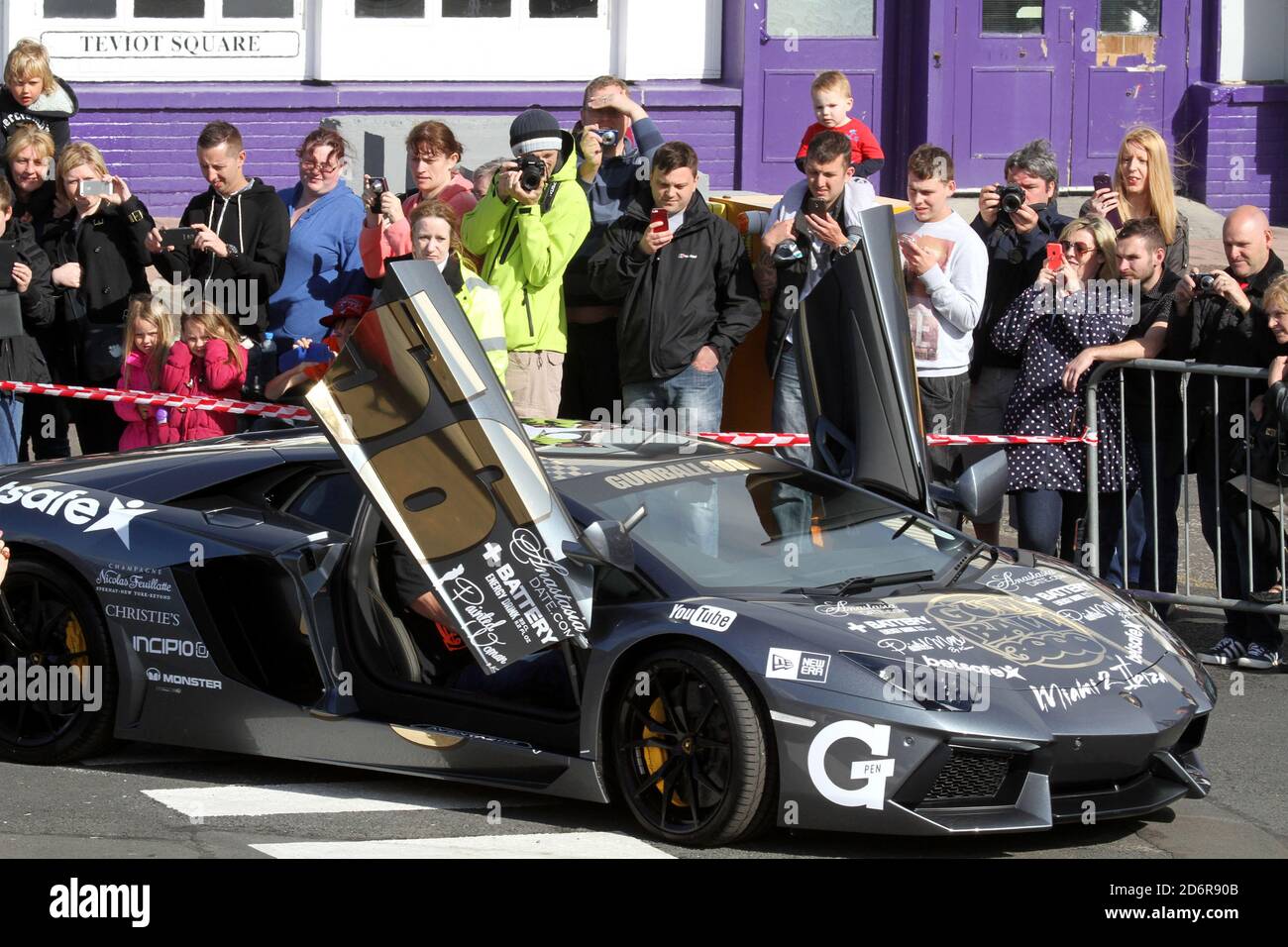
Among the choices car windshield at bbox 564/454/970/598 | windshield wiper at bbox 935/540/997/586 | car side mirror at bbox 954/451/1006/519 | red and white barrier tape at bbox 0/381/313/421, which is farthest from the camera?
red and white barrier tape at bbox 0/381/313/421

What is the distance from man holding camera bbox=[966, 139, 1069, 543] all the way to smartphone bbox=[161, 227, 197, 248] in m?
4.04

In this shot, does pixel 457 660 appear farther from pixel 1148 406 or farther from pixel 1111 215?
pixel 1111 215

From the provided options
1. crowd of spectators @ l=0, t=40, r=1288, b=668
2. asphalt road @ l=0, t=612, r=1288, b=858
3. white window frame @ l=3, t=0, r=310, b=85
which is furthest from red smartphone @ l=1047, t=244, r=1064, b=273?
white window frame @ l=3, t=0, r=310, b=85

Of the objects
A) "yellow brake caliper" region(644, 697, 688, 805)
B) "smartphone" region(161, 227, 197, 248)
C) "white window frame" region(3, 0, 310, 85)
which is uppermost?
"white window frame" region(3, 0, 310, 85)

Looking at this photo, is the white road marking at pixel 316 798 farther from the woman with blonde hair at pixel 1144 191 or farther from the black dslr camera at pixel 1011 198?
the woman with blonde hair at pixel 1144 191

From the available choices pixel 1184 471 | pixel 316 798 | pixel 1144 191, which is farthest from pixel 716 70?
pixel 316 798

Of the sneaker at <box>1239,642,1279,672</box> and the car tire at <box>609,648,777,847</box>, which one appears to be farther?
the sneaker at <box>1239,642,1279,672</box>

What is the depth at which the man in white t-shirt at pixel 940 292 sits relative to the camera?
32.4 ft

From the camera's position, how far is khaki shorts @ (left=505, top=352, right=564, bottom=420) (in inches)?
392

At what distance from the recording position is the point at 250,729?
23.2 feet

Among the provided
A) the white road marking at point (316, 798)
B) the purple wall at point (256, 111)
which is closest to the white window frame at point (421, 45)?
the purple wall at point (256, 111)

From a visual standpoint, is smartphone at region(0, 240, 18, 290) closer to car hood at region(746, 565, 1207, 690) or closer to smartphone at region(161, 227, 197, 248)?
smartphone at region(161, 227, 197, 248)

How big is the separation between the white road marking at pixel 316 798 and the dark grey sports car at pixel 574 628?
142mm
